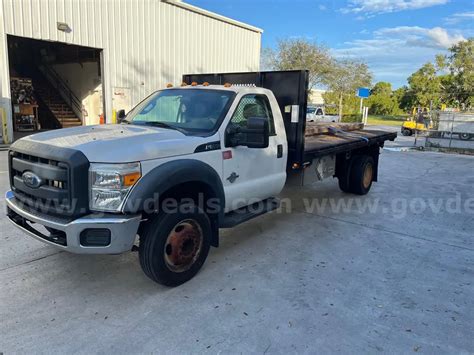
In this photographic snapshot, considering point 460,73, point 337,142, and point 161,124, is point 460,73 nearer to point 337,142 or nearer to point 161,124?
point 337,142

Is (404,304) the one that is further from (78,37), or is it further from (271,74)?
(78,37)

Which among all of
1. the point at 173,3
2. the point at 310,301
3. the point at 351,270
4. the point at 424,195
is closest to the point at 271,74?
the point at 351,270

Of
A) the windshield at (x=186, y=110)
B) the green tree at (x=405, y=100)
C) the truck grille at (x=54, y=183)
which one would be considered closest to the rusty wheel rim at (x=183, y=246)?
the truck grille at (x=54, y=183)

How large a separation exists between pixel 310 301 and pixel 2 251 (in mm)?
3639

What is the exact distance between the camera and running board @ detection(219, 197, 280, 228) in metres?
4.37

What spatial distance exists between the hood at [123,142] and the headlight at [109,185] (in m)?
0.07

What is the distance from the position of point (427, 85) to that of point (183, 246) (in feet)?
153

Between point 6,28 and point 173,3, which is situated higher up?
point 173,3

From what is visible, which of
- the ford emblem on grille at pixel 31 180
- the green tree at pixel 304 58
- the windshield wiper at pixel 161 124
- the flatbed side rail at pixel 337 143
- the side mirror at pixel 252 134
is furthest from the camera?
the green tree at pixel 304 58

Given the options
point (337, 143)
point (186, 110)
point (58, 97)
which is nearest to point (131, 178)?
point (186, 110)

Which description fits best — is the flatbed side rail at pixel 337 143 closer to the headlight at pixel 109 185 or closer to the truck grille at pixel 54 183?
the headlight at pixel 109 185

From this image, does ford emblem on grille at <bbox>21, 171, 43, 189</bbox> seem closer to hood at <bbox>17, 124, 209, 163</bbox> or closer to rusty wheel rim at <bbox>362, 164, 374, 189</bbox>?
hood at <bbox>17, 124, 209, 163</bbox>

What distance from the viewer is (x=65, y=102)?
24.2 metres

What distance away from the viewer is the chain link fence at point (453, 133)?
17.1 meters
